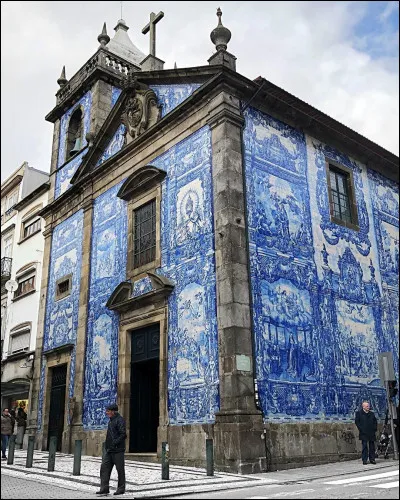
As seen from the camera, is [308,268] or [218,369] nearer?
[218,369]

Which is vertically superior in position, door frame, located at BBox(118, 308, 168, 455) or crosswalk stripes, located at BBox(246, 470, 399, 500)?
door frame, located at BBox(118, 308, 168, 455)

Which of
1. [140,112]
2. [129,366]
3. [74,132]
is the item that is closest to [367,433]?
[129,366]

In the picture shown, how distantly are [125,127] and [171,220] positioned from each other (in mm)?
4632

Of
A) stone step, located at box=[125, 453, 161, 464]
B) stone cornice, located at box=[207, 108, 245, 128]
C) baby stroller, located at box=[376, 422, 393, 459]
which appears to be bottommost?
stone step, located at box=[125, 453, 161, 464]

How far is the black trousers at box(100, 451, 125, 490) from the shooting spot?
785 centimetres

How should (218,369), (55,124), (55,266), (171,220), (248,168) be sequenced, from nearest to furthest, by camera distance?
(218,369) < (248,168) < (171,220) < (55,266) < (55,124)

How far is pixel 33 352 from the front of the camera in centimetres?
1984

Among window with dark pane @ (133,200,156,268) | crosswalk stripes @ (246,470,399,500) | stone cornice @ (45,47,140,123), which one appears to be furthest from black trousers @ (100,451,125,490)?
stone cornice @ (45,47,140,123)

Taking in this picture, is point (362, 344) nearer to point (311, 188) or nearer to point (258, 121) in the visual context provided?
point (311, 188)

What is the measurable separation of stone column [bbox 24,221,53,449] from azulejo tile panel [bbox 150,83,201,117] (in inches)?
290

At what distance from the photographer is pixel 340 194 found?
1584 cm

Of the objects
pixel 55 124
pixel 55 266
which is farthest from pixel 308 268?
pixel 55 124

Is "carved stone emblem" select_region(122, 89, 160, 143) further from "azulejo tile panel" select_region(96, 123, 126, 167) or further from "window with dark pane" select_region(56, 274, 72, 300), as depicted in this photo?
"window with dark pane" select_region(56, 274, 72, 300)

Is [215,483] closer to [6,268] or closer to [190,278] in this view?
[190,278]
